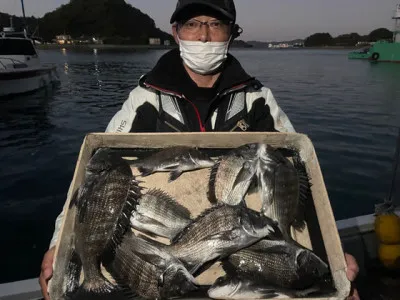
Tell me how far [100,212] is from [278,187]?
48.2 inches

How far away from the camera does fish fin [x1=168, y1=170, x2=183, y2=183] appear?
2738mm

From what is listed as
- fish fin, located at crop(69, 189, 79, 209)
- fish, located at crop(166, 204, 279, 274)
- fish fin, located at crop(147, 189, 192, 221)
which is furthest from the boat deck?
fish fin, located at crop(69, 189, 79, 209)

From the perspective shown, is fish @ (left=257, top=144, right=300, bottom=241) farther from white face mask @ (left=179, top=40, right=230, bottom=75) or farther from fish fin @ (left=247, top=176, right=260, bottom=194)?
white face mask @ (left=179, top=40, right=230, bottom=75)

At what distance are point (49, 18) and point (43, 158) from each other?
545 ft

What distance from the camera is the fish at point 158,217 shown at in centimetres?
240

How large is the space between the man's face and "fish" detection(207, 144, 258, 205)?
127cm

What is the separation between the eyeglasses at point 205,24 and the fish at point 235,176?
127 cm

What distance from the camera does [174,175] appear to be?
2746mm

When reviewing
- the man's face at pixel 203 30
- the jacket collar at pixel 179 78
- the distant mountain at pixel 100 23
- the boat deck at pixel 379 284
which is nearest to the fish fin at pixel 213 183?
the jacket collar at pixel 179 78

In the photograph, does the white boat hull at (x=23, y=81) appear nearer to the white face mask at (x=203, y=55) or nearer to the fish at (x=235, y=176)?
the white face mask at (x=203, y=55)

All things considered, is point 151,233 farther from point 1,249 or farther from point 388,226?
point 1,249

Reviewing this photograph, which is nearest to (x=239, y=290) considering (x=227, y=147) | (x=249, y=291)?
(x=249, y=291)

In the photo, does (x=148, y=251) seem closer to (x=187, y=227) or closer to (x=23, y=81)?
(x=187, y=227)

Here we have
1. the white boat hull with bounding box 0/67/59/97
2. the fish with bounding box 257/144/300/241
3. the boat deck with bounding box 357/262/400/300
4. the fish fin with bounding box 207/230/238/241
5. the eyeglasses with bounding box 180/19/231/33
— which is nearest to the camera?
the fish fin with bounding box 207/230/238/241
